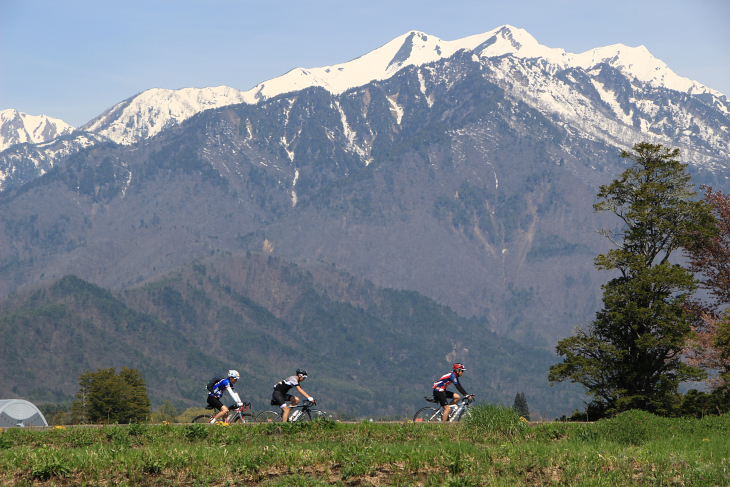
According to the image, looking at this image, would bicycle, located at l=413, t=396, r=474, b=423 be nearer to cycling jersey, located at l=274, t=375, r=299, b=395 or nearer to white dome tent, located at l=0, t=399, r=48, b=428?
cycling jersey, located at l=274, t=375, r=299, b=395

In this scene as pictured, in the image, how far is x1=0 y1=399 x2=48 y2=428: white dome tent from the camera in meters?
83.0

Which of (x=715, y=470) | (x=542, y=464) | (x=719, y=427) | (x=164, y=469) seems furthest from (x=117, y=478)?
(x=719, y=427)

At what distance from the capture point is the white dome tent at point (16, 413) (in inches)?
3268

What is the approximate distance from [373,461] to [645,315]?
93.2 ft

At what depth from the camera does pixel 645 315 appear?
4141cm

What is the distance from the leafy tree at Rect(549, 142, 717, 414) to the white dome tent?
61.4 metres

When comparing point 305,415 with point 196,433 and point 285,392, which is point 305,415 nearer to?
point 285,392

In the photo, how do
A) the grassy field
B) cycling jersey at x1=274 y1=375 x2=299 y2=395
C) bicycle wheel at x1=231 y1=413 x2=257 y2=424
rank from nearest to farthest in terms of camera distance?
the grassy field < cycling jersey at x1=274 y1=375 x2=299 y2=395 < bicycle wheel at x1=231 y1=413 x2=257 y2=424

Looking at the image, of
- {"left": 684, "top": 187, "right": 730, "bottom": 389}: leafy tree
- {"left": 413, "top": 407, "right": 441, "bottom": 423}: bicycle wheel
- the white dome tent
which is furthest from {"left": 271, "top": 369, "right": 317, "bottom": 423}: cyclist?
the white dome tent

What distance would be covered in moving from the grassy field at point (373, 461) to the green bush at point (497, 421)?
0.55 metres

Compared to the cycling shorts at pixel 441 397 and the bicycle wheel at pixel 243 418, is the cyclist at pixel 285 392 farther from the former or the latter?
the cycling shorts at pixel 441 397

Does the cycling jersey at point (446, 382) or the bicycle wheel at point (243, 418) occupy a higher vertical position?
the cycling jersey at point (446, 382)

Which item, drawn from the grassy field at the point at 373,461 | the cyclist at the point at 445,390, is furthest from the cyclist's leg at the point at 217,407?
the cyclist at the point at 445,390

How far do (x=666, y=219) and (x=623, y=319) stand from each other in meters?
7.10
